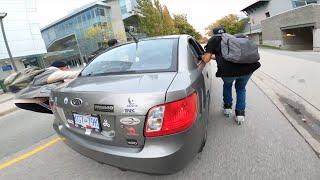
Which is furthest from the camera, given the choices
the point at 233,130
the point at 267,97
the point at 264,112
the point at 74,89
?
the point at 267,97

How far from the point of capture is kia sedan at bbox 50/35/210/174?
2342 millimetres

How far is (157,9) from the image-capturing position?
3772 centimetres

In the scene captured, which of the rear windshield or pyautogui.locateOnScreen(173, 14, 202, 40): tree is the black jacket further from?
pyautogui.locateOnScreen(173, 14, 202, 40): tree

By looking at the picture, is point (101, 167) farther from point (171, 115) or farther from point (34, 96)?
point (34, 96)

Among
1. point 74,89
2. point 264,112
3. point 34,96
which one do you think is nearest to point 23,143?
point 34,96

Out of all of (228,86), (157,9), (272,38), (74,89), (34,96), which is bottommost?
(272,38)

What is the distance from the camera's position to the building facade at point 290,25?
2753 centimetres

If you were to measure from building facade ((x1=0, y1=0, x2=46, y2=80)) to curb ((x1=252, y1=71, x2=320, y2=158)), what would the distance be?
3337 centimetres

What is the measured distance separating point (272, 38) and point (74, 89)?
40.5 meters

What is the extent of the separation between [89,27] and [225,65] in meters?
48.0

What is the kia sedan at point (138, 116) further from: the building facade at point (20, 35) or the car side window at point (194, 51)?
the building facade at point (20, 35)

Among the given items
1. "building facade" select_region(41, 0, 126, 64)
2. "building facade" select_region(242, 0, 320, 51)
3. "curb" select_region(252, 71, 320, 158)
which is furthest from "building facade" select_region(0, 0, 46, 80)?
"curb" select_region(252, 71, 320, 158)

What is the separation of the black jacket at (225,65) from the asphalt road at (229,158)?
88cm

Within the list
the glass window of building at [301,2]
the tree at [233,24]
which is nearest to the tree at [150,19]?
the glass window of building at [301,2]
